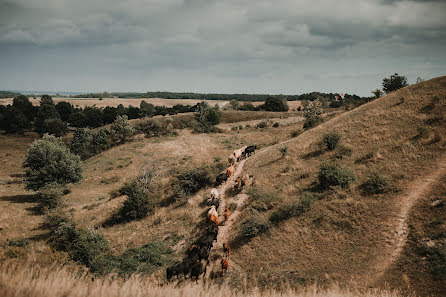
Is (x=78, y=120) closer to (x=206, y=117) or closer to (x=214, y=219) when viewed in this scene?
(x=206, y=117)

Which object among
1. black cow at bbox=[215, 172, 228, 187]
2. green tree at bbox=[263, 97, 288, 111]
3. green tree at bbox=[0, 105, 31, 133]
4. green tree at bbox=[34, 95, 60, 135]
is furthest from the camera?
green tree at bbox=[263, 97, 288, 111]

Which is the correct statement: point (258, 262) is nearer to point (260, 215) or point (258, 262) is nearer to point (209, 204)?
point (260, 215)

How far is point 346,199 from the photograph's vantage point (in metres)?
17.2

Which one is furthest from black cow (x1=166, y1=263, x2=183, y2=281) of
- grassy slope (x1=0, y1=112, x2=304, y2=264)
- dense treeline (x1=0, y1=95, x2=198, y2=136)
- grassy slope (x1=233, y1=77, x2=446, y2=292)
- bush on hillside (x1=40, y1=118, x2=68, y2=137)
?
bush on hillside (x1=40, y1=118, x2=68, y2=137)

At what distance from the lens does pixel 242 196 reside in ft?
72.2

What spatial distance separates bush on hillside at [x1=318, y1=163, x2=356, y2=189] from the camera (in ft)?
61.8

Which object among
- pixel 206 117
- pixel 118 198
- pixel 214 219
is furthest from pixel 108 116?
pixel 214 219

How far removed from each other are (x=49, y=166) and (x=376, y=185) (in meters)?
41.6

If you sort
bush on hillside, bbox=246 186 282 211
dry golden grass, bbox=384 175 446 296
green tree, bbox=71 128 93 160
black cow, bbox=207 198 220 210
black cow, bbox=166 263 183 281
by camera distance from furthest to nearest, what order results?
green tree, bbox=71 128 93 160
black cow, bbox=207 198 220 210
bush on hillside, bbox=246 186 282 211
black cow, bbox=166 263 183 281
dry golden grass, bbox=384 175 446 296

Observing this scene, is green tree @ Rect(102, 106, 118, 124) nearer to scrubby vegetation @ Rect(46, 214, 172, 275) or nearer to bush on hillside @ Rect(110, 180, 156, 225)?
bush on hillside @ Rect(110, 180, 156, 225)

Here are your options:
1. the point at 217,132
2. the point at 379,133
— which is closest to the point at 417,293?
the point at 379,133

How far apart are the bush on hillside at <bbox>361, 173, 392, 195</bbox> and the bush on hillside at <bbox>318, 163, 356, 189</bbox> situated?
119 cm

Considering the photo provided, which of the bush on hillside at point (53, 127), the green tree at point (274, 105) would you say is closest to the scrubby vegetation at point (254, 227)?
the bush on hillside at point (53, 127)

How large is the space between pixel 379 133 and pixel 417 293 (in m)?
18.7
